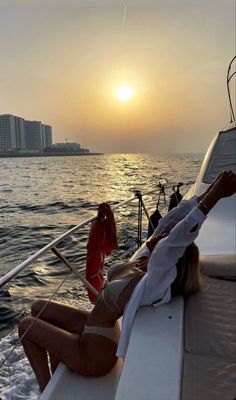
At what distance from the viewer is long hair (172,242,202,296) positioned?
2.43 m

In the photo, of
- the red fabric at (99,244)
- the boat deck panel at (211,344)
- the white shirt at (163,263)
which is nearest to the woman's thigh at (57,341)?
the white shirt at (163,263)

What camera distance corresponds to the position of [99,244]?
12.7 feet

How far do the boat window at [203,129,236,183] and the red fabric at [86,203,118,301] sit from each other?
111 inches

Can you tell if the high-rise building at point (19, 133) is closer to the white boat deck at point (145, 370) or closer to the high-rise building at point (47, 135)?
the high-rise building at point (47, 135)

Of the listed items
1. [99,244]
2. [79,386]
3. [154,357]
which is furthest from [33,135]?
[154,357]

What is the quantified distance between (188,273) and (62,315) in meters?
0.93

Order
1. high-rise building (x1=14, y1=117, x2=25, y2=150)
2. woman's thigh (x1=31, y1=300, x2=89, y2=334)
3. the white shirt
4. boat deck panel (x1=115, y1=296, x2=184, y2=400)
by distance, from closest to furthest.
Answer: boat deck panel (x1=115, y1=296, x2=184, y2=400) → the white shirt → woman's thigh (x1=31, y1=300, x2=89, y2=334) → high-rise building (x1=14, y1=117, x2=25, y2=150)

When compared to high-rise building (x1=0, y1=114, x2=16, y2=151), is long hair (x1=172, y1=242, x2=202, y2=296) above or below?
below

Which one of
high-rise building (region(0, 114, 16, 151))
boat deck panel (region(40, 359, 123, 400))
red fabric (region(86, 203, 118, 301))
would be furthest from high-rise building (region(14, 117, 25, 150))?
boat deck panel (region(40, 359, 123, 400))

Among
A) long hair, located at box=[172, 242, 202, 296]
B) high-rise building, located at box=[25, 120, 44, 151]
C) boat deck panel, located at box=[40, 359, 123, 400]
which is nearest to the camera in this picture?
boat deck panel, located at box=[40, 359, 123, 400]

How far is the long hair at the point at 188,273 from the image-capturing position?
243 centimetres

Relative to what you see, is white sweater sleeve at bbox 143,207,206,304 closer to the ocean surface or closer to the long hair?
the long hair

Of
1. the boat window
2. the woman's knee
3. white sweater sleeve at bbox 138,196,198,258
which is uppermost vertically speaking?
the boat window

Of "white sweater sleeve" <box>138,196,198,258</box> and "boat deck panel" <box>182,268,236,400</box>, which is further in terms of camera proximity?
"white sweater sleeve" <box>138,196,198,258</box>
